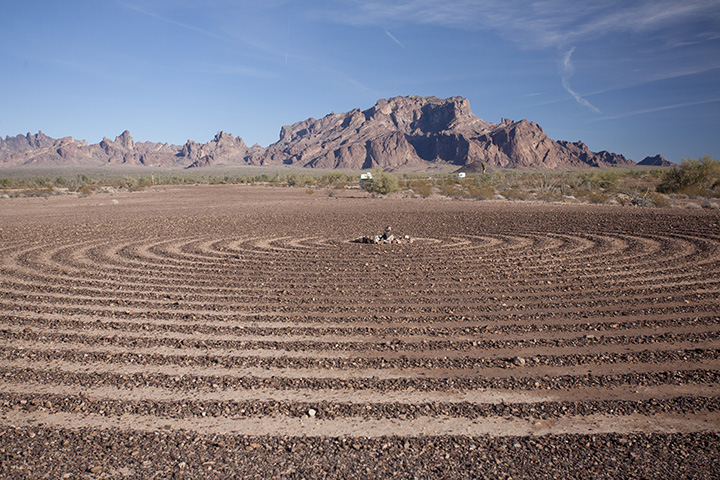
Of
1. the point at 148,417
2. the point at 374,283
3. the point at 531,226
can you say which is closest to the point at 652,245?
the point at 531,226

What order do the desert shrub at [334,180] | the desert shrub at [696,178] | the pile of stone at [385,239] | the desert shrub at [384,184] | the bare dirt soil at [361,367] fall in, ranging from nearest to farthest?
the bare dirt soil at [361,367] → the pile of stone at [385,239] → the desert shrub at [696,178] → the desert shrub at [384,184] → the desert shrub at [334,180]

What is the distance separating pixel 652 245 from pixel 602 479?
13.9 metres

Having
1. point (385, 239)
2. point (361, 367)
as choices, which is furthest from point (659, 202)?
point (361, 367)

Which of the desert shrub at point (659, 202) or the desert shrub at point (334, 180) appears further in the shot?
the desert shrub at point (334, 180)

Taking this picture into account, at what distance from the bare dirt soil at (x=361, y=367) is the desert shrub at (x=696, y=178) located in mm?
32889

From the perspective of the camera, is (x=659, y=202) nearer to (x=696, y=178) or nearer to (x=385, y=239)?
(x=696, y=178)

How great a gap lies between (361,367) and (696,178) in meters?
45.4

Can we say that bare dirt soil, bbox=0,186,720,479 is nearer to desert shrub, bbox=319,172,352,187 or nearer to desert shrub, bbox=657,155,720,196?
desert shrub, bbox=657,155,720,196

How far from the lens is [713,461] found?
4.23m

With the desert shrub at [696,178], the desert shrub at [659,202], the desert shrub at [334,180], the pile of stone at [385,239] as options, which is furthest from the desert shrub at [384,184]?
the pile of stone at [385,239]

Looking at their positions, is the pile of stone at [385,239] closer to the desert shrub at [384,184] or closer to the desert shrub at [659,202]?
the desert shrub at [659,202]

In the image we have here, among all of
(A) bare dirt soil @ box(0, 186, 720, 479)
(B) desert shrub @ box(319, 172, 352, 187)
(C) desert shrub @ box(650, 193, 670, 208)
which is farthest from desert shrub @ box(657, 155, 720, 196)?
(B) desert shrub @ box(319, 172, 352, 187)

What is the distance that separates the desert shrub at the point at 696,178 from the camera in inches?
1586

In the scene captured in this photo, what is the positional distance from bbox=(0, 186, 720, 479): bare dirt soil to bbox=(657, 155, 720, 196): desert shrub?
32.9m
